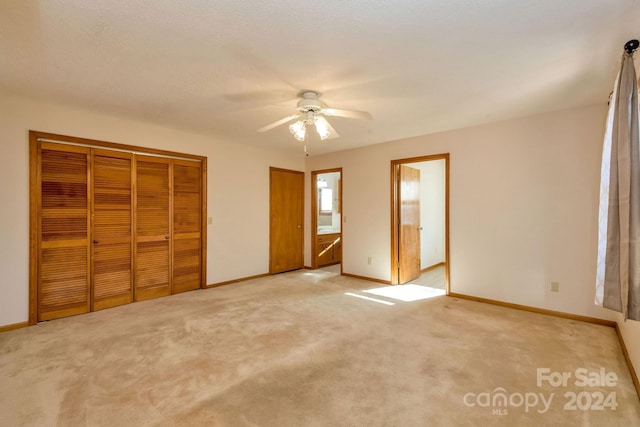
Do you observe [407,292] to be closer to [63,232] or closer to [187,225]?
[187,225]

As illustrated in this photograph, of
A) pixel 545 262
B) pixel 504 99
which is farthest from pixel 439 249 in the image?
pixel 504 99

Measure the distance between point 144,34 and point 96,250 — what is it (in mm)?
2765

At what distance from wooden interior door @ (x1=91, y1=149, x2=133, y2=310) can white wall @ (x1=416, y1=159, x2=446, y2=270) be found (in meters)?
4.57


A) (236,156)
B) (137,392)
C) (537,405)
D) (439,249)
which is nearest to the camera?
(537,405)

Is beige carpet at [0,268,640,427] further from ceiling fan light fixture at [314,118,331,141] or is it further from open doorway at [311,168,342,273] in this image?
open doorway at [311,168,342,273]

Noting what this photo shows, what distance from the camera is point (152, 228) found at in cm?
398

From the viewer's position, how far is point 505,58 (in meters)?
2.18

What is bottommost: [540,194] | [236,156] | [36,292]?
[36,292]

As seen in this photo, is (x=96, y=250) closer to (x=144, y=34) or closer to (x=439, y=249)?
(x=144, y=34)

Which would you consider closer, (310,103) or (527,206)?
(310,103)

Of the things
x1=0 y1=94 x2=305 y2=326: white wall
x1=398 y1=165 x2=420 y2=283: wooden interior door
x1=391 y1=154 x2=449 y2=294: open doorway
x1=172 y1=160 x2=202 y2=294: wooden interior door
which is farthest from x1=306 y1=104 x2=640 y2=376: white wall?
x1=172 y1=160 x2=202 y2=294: wooden interior door

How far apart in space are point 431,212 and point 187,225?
470 centimetres

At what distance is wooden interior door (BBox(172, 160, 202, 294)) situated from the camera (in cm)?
422

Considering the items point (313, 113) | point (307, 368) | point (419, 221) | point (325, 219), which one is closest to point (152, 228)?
point (313, 113)
